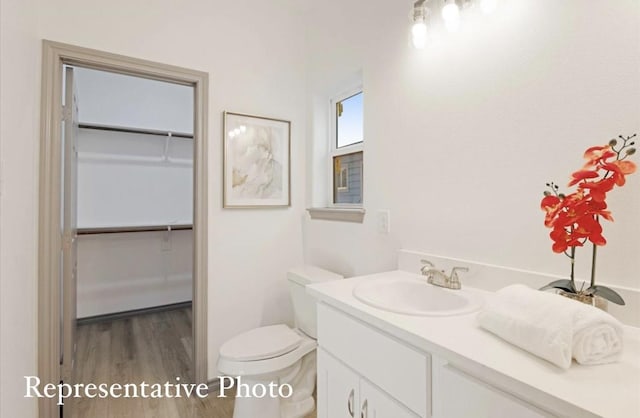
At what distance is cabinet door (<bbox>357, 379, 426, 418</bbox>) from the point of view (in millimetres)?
854

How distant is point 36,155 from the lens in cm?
152

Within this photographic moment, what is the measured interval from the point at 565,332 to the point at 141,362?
2654 mm

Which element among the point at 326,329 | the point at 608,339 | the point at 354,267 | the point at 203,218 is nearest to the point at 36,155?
the point at 203,218

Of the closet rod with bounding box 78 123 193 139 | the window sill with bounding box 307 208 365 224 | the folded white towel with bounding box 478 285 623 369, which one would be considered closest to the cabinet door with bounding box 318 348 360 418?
the folded white towel with bounding box 478 285 623 369

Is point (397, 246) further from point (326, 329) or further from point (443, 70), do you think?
point (443, 70)

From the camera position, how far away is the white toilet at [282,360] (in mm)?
1532

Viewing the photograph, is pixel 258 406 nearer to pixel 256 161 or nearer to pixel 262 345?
pixel 262 345

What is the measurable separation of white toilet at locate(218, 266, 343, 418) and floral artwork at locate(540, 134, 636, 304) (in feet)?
3.93

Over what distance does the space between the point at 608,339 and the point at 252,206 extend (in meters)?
1.86

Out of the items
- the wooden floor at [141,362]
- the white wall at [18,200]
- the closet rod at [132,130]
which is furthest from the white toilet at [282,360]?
the closet rod at [132,130]

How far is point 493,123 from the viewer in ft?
3.72

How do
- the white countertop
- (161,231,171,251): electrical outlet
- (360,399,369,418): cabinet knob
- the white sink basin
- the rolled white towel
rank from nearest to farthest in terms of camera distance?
the white countertop → the rolled white towel → (360,399,369,418): cabinet knob → the white sink basin → (161,231,171,251): electrical outlet

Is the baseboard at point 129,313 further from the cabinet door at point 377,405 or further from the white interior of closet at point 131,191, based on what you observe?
the cabinet door at point 377,405

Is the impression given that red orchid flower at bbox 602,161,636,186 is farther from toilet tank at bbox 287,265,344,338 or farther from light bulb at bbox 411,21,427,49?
toilet tank at bbox 287,265,344,338
